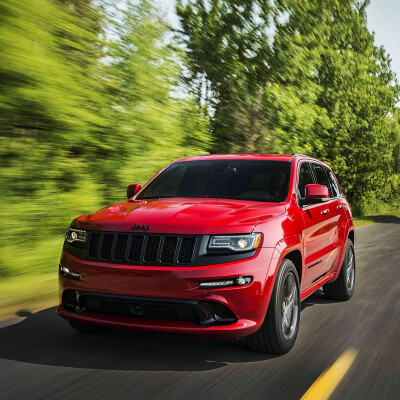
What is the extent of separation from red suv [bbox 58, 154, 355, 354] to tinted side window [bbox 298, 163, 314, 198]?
535mm

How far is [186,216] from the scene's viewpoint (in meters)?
4.66

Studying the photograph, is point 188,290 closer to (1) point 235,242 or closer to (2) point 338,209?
(1) point 235,242

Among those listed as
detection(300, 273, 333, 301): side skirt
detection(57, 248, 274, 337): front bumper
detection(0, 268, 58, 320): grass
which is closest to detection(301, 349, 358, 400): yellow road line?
detection(57, 248, 274, 337): front bumper

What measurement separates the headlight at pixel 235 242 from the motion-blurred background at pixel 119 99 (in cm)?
300

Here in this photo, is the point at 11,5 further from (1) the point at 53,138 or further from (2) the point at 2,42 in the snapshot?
(1) the point at 53,138

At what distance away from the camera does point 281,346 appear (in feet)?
15.4

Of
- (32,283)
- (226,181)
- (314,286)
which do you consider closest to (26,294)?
(32,283)

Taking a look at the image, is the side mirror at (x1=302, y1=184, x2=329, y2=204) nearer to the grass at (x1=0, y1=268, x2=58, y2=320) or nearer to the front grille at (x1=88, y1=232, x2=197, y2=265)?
the front grille at (x1=88, y1=232, x2=197, y2=265)

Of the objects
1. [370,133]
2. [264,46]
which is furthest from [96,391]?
[370,133]

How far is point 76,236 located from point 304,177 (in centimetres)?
274

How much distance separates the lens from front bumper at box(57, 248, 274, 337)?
426 centimetres

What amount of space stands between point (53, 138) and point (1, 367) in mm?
5186

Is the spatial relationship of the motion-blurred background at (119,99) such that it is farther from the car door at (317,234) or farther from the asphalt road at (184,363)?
the car door at (317,234)

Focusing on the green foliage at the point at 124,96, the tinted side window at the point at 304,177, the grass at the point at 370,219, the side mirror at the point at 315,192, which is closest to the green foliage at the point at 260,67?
the green foliage at the point at 124,96
